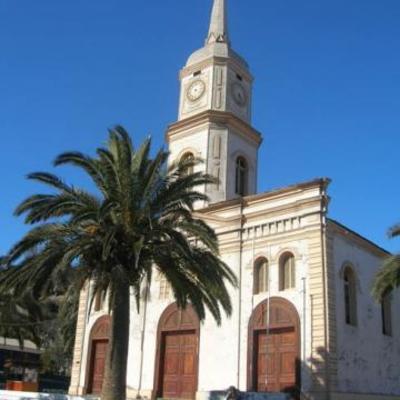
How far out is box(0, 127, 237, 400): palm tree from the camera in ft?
59.3

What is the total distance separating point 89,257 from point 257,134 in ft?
60.0

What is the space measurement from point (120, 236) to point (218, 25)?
22.8 meters

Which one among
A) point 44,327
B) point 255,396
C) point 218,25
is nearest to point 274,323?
point 255,396

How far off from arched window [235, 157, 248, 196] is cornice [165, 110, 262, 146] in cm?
162

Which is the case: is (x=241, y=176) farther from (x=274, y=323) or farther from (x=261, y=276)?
(x=274, y=323)

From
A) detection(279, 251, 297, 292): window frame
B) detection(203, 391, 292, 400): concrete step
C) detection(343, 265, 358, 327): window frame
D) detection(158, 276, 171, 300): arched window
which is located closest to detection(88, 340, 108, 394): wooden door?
detection(158, 276, 171, 300): arched window

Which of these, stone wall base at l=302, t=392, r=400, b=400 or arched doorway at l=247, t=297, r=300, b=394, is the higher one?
arched doorway at l=247, t=297, r=300, b=394

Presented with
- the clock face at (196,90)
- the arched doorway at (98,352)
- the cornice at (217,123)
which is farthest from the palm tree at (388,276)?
the clock face at (196,90)

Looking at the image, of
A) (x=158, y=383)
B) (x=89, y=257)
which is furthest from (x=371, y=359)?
(x=89, y=257)

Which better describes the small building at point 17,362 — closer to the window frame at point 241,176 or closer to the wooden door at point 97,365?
the wooden door at point 97,365

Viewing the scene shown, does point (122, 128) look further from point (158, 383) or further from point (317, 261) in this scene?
point (158, 383)

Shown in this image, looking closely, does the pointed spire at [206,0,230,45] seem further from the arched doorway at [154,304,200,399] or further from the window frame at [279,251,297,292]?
the arched doorway at [154,304,200,399]

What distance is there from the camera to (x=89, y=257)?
18.5m

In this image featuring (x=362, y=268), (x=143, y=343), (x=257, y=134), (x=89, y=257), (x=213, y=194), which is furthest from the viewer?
(x=257, y=134)
